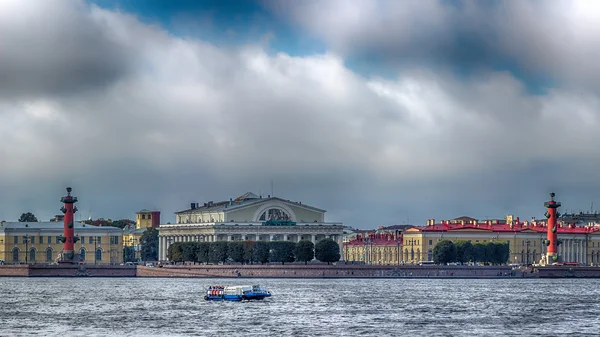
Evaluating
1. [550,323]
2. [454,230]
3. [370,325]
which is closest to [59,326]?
[370,325]

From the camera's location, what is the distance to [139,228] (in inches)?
6260

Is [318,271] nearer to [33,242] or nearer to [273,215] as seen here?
[273,215]

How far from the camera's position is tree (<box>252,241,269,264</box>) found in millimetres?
109188

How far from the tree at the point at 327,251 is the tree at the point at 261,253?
141 inches

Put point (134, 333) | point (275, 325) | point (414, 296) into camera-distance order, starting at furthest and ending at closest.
→ point (414, 296) → point (275, 325) → point (134, 333)

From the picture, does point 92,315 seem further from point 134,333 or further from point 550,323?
point 550,323

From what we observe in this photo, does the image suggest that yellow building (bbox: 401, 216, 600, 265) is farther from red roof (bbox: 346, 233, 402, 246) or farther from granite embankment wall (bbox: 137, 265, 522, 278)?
granite embankment wall (bbox: 137, 265, 522, 278)

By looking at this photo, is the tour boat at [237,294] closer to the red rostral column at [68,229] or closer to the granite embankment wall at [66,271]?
the granite embankment wall at [66,271]

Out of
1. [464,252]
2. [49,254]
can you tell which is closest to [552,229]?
[464,252]

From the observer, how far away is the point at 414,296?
72.2m

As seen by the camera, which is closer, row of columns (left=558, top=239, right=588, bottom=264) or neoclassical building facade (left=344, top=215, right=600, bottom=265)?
neoclassical building facade (left=344, top=215, right=600, bottom=265)

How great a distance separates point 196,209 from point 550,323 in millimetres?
79491

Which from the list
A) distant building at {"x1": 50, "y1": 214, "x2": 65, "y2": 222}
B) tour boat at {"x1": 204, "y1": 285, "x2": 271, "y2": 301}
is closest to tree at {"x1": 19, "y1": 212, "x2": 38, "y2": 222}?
distant building at {"x1": 50, "y1": 214, "x2": 65, "y2": 222}

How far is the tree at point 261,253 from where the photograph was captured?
109 m
